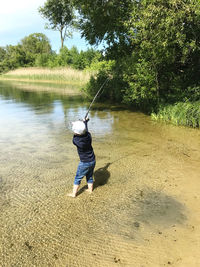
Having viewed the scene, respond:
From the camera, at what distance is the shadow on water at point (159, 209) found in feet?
11.4

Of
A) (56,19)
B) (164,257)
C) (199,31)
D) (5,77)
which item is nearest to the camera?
(164,257)

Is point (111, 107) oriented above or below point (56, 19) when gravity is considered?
below

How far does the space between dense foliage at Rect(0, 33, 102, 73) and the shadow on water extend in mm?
29479

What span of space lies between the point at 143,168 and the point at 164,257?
2.65 metres

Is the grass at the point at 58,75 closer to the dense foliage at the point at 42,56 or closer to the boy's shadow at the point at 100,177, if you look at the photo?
the dense foliage at the point at 42,56

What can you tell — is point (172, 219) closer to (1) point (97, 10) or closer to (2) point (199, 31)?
(2) point (199, 31)

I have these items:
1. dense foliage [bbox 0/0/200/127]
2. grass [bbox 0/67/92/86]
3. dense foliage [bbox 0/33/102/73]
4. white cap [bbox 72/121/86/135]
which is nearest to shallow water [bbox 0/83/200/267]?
white cap [bbox 72/121/86/135]

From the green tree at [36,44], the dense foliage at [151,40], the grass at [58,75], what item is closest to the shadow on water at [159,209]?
the dense foliage at [151,40]

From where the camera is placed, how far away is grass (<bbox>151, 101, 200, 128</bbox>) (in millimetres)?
8391

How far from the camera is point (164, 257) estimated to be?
281 cm

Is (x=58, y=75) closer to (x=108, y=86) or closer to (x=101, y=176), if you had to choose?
(x=108, y=86)

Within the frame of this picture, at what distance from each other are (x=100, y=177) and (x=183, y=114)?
17.3 feet

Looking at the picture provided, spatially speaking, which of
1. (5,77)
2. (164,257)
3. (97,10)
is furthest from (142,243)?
(5,77)

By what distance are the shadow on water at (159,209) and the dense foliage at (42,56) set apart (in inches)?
1161
